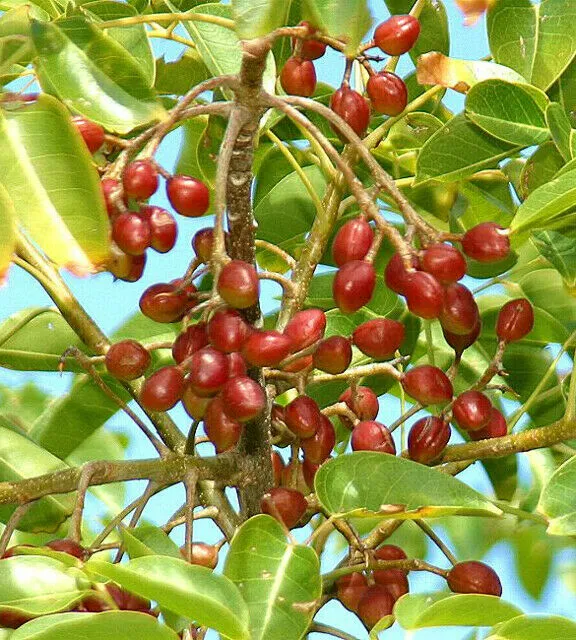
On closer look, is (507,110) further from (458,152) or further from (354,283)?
(354,283)

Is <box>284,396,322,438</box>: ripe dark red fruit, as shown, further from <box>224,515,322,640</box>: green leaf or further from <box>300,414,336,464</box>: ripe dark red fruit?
<box>224,515,322,640</box>: green leaf

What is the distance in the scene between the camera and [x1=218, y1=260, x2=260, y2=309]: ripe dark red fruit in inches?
43.8

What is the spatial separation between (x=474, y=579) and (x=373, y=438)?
175 millimetres

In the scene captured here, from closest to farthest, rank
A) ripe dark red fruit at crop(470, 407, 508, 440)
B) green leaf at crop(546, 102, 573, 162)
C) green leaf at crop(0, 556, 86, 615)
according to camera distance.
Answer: green leaf at crop(0, 556, 86, 615) → green leaf at crop(546, 102, 573, 162) → ripe dark red fruit at crop(470, 407, 508, 440)

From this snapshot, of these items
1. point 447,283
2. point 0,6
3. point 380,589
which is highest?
point 0,6

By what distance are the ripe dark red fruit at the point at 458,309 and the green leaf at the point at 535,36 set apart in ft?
1.09

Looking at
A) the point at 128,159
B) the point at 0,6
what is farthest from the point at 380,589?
the point at 0,6

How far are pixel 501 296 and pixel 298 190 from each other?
0.33 meters

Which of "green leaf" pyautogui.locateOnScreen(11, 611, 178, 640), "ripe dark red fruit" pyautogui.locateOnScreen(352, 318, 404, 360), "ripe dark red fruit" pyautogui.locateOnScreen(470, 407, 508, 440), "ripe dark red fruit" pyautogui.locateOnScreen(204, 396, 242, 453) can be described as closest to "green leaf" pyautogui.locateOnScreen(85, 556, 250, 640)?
"green leaf" pyautogui.locateOnScreen(11, 611, 178, 640)

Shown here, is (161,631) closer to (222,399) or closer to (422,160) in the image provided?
(222,399)

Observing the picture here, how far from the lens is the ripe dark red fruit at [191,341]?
122cm

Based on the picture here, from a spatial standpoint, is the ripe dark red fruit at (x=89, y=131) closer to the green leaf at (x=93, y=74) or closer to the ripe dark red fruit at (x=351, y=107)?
the green leaf at (x=93, y=74)

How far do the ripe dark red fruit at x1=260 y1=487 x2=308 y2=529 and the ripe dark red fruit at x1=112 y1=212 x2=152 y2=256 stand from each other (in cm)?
29

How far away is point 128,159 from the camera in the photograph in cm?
118
